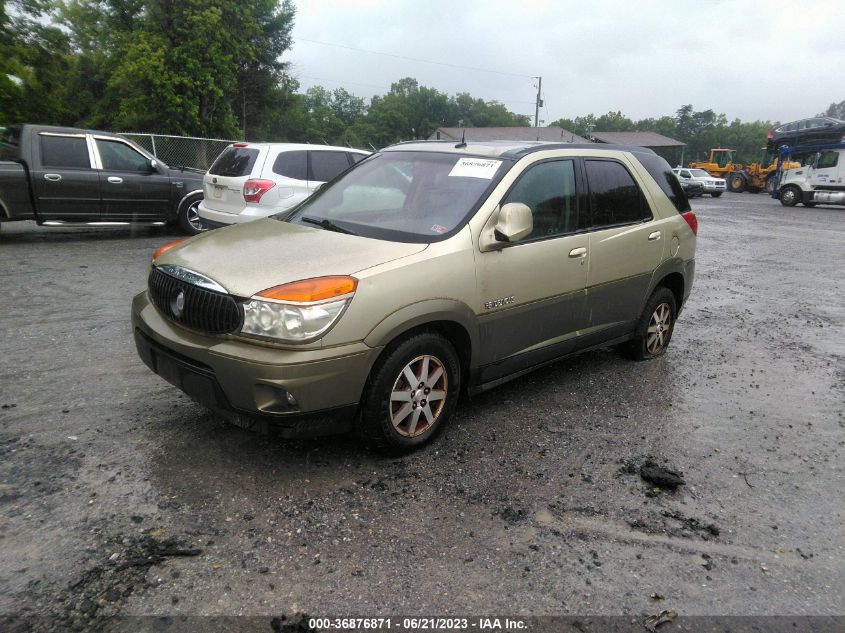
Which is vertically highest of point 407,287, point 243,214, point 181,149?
point 181,149

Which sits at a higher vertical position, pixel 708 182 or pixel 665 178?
pixel 665 178

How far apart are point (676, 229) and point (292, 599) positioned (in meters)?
4.31

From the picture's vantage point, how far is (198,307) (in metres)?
3.21

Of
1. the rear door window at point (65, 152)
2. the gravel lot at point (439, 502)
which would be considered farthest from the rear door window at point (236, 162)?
the gravel lot at point (439, 502)

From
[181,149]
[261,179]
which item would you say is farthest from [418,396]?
[181,149]

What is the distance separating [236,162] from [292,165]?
2.70 feet

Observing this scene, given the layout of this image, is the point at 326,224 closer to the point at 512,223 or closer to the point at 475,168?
the point at 475,168

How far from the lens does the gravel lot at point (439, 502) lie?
97.7 inches

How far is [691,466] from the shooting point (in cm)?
365

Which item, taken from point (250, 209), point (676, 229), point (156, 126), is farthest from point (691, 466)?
point (156, 126)

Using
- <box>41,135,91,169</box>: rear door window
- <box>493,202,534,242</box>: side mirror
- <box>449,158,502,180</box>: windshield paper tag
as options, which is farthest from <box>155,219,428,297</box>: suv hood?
<box>41,135,91,169</box>: rear door window

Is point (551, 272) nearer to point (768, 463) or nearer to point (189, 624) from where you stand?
point (768, 463)

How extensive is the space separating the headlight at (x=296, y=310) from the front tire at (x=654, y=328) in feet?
10.1

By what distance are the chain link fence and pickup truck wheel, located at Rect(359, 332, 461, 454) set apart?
15759 millimetres
